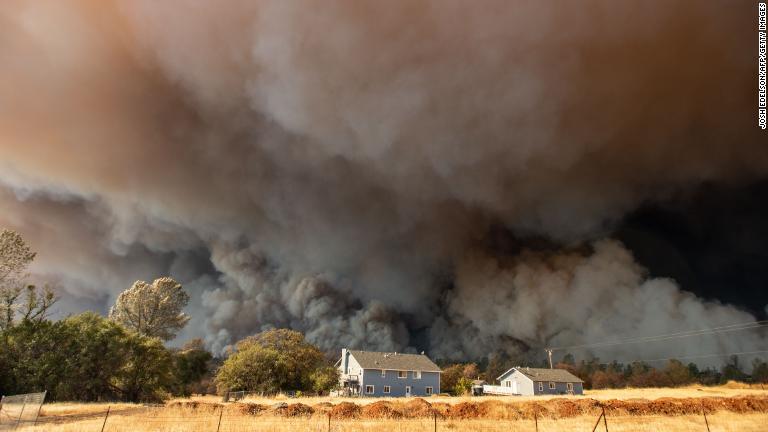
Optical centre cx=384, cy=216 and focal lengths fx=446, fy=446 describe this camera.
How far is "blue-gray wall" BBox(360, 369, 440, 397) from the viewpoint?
219 ft

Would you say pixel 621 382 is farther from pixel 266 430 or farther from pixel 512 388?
pixel 266 430

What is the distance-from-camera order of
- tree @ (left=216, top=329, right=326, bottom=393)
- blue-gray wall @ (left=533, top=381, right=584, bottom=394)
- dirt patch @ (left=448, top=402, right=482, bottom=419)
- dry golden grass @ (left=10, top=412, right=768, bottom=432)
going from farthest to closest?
1. blue-gray wall @ (left=533, top=381, right=584, bottom=394)
2. tree @ (left=216, top=329, right=326, bottom=393)
3. dirt patch @ (left=448, top=402, right=482, bottom=419)
4. dry golden grass @ (left=10, top=412, right=768, bottom=432)

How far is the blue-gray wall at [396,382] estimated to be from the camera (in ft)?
219

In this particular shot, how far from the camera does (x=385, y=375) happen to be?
68375 mm

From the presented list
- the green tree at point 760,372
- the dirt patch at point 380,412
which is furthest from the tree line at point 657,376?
the dirt patch at point 380,412

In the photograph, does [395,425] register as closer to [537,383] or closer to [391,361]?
[391,361]

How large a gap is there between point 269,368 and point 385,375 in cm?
1867

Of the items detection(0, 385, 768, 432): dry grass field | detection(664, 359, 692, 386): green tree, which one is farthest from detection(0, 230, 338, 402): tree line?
detection(664, 359, 692, 386): green tree

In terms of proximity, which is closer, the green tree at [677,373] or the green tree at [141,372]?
the green tree at [141,372]

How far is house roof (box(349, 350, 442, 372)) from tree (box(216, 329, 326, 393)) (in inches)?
311

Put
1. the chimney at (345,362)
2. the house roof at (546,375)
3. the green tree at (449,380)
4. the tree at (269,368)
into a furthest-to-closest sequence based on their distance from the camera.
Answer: the green tree at (449,380) < the house roof at (546,375) < the chimney at (345,362) < the tree at (269,368)

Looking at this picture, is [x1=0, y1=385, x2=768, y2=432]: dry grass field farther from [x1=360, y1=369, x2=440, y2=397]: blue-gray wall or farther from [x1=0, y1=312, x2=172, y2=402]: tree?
[x1=360, y1=369, x2=440, y2=397]: blue-gray wall

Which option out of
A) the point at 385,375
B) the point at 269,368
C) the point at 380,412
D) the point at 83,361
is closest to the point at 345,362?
the point at 385,375

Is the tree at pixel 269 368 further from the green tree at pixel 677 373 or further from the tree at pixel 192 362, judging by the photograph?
the green tree at pixel 677 373
